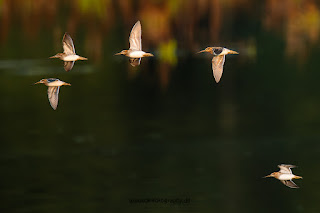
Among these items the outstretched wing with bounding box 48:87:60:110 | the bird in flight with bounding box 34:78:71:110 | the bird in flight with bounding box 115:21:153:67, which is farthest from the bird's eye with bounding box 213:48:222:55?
the outstretched wing with bounding box 48:87:60:110

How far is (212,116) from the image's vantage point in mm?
13586

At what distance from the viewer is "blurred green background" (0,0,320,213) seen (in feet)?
33.8

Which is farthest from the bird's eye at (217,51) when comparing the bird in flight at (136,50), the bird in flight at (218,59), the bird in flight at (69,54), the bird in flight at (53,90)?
the bird in flight at (53,90)

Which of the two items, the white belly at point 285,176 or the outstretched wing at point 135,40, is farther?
the white belly at point 285,176

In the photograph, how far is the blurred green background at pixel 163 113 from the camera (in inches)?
406

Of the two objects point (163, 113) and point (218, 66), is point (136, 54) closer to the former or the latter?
point (218, 66)

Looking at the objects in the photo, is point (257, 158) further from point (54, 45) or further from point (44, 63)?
point (54, 45)

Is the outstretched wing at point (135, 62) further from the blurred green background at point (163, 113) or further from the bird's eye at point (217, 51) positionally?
the blurred green background at point (163, 113)

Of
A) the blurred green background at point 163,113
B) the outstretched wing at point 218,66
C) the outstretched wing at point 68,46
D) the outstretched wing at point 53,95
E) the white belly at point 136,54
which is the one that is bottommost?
the blurred green background at point 163,113

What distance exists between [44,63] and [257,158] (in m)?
6.06

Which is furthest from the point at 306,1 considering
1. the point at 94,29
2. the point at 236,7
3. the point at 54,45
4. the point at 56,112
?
the point at 56,112

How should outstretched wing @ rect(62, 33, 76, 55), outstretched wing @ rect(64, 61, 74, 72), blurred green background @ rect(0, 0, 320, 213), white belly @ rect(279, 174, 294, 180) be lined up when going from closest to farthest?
outstretched wing @ rect(62, 33, 76, 55), outstretched wing @ rect(64, 61, 74, 72), white belly @ rect(279, 174, 294, 180), blurred green background @ rect(0, 0, 320, 213)

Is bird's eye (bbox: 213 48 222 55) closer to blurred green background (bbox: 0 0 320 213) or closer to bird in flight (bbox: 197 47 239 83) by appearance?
bird in flight (bbox: 197 47 239 83)

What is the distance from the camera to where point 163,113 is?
45.4 ft
